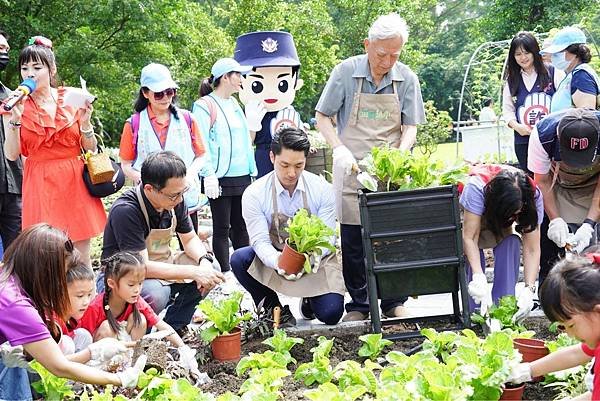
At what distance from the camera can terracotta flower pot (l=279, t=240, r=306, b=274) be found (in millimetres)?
4105

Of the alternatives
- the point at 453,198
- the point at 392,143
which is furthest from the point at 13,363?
the point at 392,143

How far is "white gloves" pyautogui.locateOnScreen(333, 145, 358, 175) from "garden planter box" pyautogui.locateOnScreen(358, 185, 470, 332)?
0.35m

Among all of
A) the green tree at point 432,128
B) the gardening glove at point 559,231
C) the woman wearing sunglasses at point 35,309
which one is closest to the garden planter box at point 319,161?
the green tree at point 432,128

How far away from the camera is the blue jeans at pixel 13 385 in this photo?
3.00 m

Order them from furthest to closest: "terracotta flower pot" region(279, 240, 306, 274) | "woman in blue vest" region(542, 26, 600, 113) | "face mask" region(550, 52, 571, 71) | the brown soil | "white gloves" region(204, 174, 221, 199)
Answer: "face mask" region(550, 52, 571, 71) → "white gloves" region(204, 174, 221, 199) → "woman in blue vest" region(542, 26, 600, 113) → "terracotta flower pot" region(279, 240, 306, 274) → the brown soil

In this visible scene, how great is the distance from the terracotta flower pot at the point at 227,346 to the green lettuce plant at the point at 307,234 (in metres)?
0.55

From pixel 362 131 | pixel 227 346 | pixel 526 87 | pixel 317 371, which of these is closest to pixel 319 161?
pixel 526 87

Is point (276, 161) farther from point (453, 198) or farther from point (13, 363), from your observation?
point (13, 363)

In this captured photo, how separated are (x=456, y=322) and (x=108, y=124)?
13.6m

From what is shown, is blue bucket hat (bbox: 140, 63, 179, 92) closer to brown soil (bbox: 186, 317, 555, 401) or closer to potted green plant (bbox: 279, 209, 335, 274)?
potted green plant (bbox: 279, 209, 335, 274)

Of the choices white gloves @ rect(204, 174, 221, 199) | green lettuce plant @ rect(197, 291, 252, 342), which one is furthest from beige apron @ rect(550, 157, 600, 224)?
white gloves @ rect(204, 174, 221, 199)

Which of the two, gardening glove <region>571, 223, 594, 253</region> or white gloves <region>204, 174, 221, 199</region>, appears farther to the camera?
white gloves <region>204, 174, 221, 199</region>

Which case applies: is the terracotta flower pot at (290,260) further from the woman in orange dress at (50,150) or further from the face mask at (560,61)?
the face mask at (560,61)

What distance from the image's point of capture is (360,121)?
466cm
